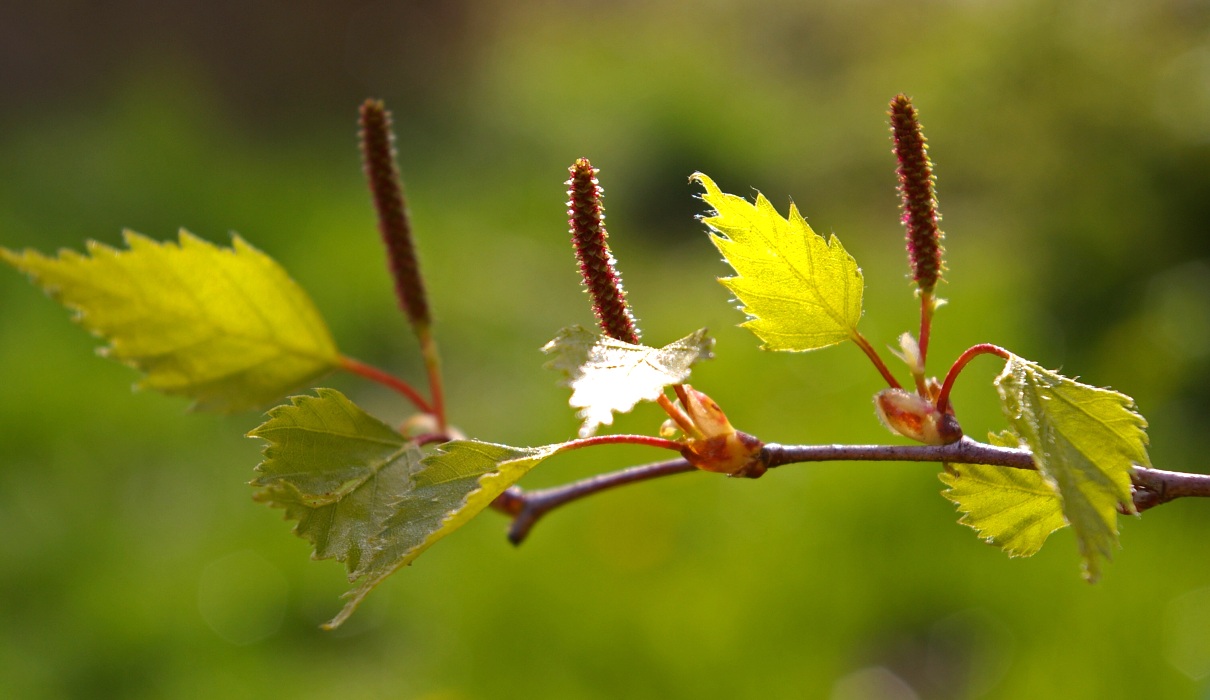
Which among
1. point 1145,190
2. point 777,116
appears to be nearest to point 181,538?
point 1145,190

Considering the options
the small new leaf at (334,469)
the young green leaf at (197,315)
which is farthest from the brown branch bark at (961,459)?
the young green leaf at (197,315)

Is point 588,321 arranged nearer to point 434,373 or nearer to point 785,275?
point 434,373

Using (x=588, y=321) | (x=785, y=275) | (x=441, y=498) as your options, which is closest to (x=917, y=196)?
(x=785, y=275)

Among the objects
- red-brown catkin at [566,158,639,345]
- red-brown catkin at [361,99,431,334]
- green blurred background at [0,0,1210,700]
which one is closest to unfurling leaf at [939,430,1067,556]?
red-brown catkin at [566,158,639,345]

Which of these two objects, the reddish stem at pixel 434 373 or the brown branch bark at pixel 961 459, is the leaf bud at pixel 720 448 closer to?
the brown branch bark at pixel 961 459

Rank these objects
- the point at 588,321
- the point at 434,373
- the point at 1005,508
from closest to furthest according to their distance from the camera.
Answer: the point at 1005,508 → the point at 434,373 → the point at 588,321

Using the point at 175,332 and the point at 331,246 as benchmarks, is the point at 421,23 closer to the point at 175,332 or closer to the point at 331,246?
the point at 331,246
